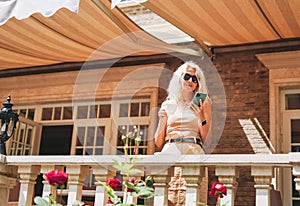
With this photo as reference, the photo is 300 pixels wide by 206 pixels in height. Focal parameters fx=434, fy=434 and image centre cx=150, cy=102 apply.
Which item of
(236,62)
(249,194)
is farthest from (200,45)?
(249,194)

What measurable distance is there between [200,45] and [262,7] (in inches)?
58.3

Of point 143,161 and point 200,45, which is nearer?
point 143,161

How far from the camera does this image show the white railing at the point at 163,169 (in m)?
2.70

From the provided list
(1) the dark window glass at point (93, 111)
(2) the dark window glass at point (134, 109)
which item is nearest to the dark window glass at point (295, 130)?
(2) the dark window glass at point (134, 109)

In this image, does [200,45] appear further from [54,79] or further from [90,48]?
[54,79]

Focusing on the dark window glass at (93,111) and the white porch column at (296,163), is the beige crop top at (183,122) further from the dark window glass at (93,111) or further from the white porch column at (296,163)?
the dark window glass at (93,111)

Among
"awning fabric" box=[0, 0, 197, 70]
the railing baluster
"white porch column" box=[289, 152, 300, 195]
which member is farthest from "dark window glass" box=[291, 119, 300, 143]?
the railing baluster

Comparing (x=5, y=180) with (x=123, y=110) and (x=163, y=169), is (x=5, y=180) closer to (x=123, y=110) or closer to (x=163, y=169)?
(x=163, y=169)

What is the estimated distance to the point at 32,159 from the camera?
10.8ft

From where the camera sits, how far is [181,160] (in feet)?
9.36

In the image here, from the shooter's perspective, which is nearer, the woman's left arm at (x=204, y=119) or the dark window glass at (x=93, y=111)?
the woman's left arm at (x=204, y=119)

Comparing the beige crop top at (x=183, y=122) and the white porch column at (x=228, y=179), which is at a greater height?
the beige crop top at (x=183, y=122)

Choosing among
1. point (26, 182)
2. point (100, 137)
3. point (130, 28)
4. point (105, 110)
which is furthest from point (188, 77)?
point (100, 137)

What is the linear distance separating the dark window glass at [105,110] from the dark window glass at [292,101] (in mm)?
3222
